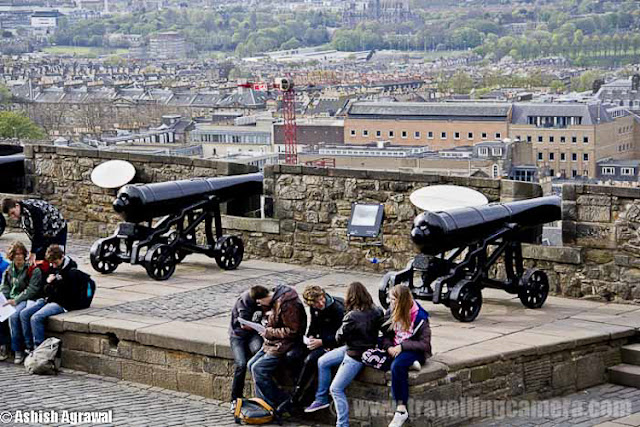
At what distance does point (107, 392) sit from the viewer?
8805 millimetres

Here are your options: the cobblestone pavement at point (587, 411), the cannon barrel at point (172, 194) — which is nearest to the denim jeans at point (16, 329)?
the cannon barrel at point (172, 194)

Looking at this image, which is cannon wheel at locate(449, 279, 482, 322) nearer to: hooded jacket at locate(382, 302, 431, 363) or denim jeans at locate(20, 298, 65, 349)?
hooded jacket at locate(382, 302, 431, 363)

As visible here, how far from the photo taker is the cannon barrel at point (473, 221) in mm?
9344

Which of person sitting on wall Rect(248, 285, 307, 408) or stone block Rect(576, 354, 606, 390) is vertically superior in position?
person sitting on wall Rect(248, 285, 307, 408)

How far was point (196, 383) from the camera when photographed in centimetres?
870

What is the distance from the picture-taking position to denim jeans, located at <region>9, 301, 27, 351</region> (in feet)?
30.7

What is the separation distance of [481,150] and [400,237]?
86157mm

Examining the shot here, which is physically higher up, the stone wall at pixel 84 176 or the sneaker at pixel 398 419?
the stone wall at pixel 84 176

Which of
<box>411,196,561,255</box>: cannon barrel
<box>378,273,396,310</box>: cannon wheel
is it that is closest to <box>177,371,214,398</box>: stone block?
<box>378,273,396,310</box>: cannon wheel

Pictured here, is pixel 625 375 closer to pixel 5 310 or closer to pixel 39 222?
pixel 5 310

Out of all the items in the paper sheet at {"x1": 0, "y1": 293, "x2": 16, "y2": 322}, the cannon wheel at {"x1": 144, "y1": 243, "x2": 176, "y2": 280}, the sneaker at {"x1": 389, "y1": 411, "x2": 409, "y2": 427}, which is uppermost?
the paper sheet at {"x1": 0, "y1": 293, "x2": 16, "y2": 322}

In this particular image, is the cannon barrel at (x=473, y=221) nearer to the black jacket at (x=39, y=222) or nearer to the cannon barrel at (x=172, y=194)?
the cannon barrel at (x=172, y=194)

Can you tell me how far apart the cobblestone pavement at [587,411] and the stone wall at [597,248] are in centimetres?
156

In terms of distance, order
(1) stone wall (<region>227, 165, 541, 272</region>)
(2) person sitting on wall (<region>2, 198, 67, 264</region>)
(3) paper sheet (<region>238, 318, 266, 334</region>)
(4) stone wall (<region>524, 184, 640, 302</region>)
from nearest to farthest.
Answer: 1. (3) paper sheet (<region>238, 318, 266, 334</region>)
2. (4) stone wall (<region>524, 184, 640, 302</region>)
3. (2) person sitting on wall (<region>2, 198, 67, 264</region>)
4. (1) stone wall (<region>227, 165, 541, 272</region>)
